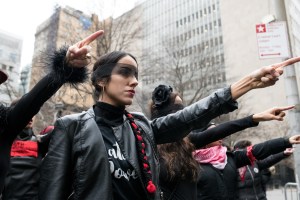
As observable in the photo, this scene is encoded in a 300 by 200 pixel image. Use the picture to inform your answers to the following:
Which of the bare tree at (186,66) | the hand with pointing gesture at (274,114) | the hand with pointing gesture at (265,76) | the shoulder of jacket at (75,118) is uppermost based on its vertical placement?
the bare tree at (186,66)

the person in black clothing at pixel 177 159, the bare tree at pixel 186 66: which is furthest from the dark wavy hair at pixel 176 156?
the bare tree at pixel 186 66

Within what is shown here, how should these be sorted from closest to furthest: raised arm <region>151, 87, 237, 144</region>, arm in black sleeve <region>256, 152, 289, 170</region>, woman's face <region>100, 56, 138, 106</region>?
raised arm <region>151, 87, 237, 144</region>, woman's face <region>100, 56, 138, 106</region>, arm in black sleeve <region>256, 152, 289, 170</region>

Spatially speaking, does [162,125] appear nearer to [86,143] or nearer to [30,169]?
[86,143]

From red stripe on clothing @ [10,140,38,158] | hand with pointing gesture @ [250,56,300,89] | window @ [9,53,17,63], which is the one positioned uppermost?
window @ [9,53,17,63]

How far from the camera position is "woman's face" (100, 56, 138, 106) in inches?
85.7

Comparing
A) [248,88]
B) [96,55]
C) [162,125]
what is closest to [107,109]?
[162,125]

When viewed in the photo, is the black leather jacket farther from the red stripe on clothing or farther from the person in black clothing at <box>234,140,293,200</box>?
the person in black clothing at <box>234,140,293,200</box>

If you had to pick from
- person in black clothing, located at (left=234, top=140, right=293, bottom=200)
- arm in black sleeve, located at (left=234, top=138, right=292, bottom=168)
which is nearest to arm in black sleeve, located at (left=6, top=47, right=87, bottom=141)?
arm in black sleeve, located at (left=234, top=138, right=292, bottom=168)

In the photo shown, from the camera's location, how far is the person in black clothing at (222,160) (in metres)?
3.33

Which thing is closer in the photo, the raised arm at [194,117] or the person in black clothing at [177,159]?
the raised arm at [194,117]

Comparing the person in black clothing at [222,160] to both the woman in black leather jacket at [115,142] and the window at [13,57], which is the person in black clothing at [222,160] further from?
the window at [13,57]

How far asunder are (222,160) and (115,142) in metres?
2.28

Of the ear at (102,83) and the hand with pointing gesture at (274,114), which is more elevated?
the ear at (102,83)

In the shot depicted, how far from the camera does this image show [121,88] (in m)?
2.20
